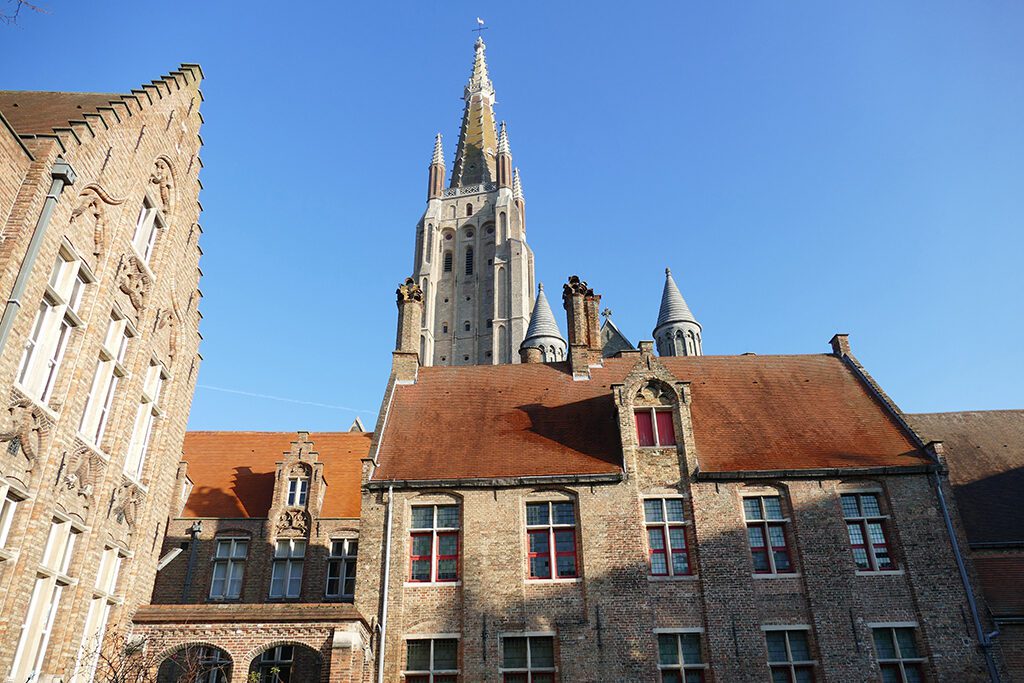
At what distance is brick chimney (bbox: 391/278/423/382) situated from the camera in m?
23.5

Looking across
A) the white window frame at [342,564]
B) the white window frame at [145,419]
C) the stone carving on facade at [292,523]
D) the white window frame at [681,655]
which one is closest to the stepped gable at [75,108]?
the white window frame at [145,419]

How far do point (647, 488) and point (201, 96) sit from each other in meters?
15.5

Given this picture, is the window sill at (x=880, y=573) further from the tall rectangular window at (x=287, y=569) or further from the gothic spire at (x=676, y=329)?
the gothic spire at (x=676, y=329)

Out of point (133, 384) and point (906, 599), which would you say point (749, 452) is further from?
point (133, 384)

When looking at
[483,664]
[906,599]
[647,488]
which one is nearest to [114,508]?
[483,664]

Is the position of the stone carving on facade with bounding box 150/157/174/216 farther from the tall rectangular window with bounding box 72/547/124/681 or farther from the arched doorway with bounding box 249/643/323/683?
the arched doorway with bounding box 249/643/323/683

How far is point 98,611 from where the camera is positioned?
14.4 meters

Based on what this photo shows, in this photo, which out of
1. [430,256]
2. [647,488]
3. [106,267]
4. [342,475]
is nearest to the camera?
[106,267]

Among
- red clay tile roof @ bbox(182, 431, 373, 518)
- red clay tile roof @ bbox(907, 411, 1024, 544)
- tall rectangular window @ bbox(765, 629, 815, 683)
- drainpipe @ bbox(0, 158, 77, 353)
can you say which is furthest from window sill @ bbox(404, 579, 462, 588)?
red clay tile roof @ bbox(907, 411, 1024, 544)

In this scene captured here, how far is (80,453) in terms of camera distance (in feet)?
43.8

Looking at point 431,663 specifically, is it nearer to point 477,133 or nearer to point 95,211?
point 95,211

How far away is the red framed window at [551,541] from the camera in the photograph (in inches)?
704

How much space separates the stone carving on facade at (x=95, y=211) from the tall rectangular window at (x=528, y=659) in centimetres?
1213

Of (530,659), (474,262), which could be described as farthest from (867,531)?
(474,262)
